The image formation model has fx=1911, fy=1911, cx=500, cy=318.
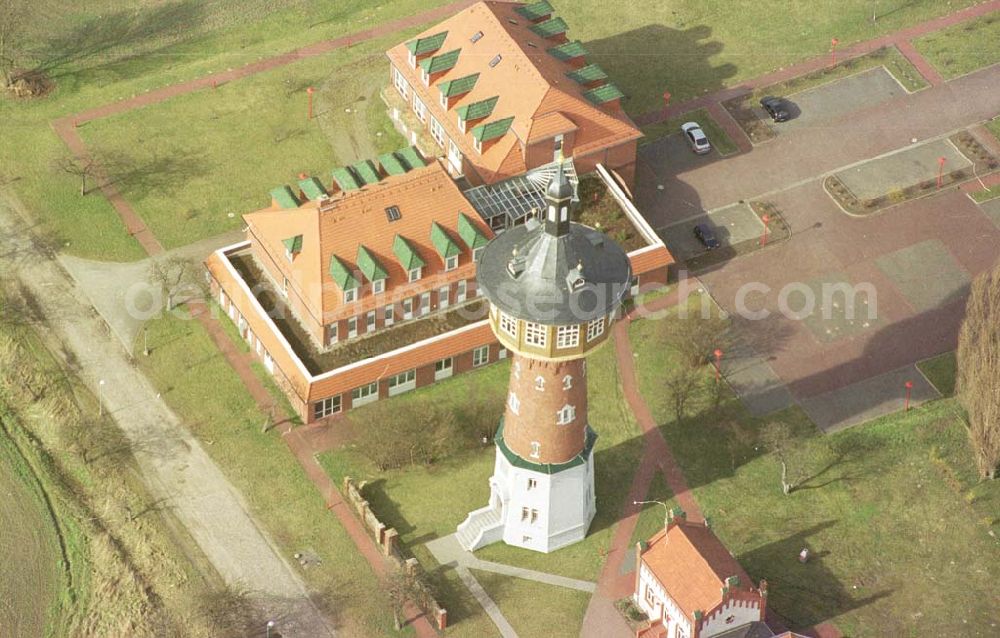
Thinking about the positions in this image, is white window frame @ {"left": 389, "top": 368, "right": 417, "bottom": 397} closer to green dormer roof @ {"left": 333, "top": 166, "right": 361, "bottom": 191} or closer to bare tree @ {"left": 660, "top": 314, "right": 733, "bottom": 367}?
green dormer roof @ {"left": 333, "top": 166, "right": 361, "bottom": 191}

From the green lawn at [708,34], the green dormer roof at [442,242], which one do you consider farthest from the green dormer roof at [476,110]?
the green lawn at [708,34]

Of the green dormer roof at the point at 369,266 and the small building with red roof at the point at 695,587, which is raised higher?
the green dormer roof at the point at 369,266

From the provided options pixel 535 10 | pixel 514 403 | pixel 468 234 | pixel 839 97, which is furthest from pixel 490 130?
pixel 839 97

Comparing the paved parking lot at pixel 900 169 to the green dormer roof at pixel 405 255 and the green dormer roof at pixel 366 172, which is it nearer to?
the green dormer roof at pixel 366 172

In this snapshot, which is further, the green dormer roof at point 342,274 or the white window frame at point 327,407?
the white window frame at point 327,407

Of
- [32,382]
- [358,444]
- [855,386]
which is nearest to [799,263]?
[855,386]

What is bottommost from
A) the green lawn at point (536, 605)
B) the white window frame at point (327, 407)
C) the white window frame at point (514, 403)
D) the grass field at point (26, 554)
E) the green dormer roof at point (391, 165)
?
the green lawn at point (536, 605)

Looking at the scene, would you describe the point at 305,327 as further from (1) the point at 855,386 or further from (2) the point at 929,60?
(2) the point at 929,60
